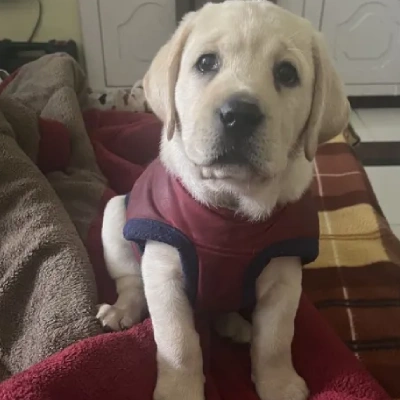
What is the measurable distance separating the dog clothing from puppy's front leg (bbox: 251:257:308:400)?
0.03 metres

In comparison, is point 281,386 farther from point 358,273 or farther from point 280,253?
point 358,273

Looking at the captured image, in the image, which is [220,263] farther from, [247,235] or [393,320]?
[393,320]

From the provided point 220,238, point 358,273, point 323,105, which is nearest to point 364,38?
point 358,273

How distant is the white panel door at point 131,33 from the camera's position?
10.3 feet

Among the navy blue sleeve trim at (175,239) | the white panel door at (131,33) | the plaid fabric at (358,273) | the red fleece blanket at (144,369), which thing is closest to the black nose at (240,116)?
the navy blue sleeve trim at (175,239)

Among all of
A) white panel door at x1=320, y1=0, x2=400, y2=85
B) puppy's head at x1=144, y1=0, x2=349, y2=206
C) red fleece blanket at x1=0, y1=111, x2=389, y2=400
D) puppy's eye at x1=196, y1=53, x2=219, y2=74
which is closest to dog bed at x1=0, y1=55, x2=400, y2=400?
red fleece blanket at x1=0, y1=111, x2=389, y2=400

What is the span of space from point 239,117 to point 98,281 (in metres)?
0.60

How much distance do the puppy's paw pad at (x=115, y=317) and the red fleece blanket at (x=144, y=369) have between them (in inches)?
1.7

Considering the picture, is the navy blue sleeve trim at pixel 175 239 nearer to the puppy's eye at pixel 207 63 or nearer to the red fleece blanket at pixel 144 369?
the red fleece blanket at pixel 144 369

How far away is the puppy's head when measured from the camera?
2.96 ft

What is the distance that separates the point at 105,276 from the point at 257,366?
1.36 feet

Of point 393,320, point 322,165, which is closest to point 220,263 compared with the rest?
point 393,320

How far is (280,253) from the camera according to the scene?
1.05m

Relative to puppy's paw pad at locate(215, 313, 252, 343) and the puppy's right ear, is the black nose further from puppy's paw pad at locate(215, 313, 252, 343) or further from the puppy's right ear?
puppy's paw pad at locate(215, 313, 252, 343)
